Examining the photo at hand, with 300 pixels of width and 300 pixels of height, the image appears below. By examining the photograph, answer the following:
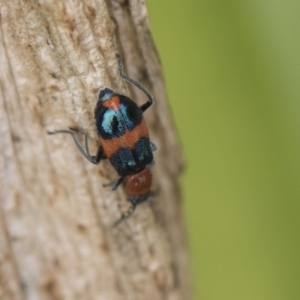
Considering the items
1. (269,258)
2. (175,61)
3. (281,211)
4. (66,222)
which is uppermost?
(175,61)

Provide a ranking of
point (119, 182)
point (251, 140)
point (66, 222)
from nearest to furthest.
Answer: point (66, 222) → point (119, 182) → point (251, 140)

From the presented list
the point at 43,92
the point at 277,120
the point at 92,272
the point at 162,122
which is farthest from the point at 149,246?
the point at 277,120

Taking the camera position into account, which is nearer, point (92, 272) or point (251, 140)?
point (92, 272)

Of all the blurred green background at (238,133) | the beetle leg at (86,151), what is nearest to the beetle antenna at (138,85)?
the beetle leg at (86,151)

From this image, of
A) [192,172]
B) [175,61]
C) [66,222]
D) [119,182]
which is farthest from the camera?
[192,172]

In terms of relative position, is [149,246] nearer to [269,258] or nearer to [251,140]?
[251,140]

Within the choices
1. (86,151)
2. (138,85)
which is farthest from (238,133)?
(86,151)
